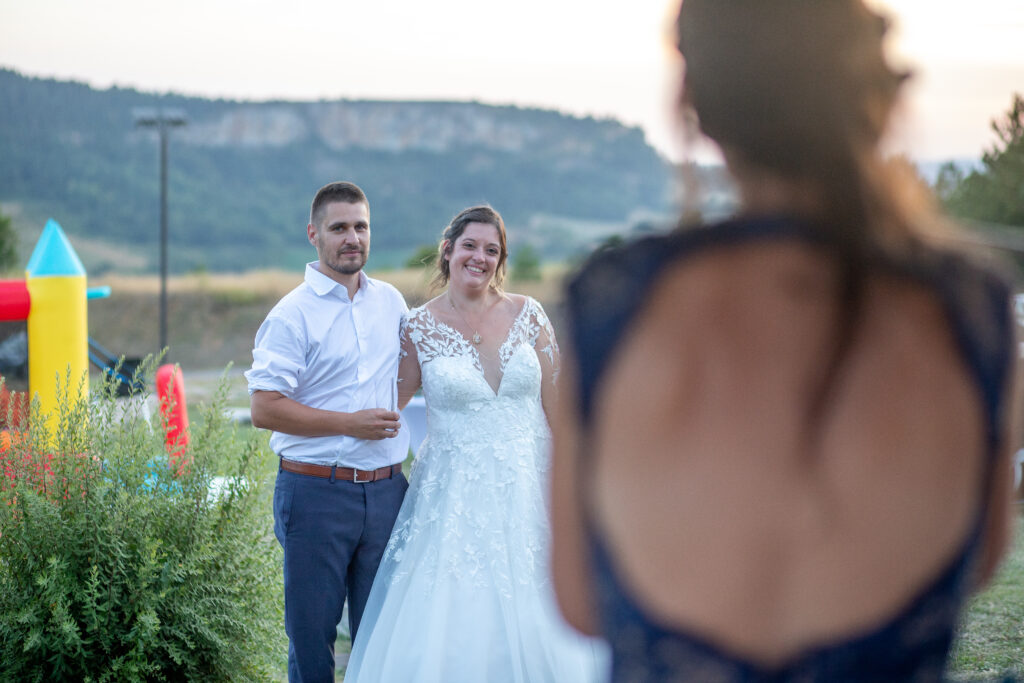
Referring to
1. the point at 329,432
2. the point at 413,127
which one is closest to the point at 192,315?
the point at 329,432

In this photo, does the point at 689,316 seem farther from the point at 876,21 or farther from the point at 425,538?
the point at 425,538

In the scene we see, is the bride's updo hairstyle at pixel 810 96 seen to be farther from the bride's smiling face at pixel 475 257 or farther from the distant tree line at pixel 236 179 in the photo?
the distant tree line at pixel 236 179

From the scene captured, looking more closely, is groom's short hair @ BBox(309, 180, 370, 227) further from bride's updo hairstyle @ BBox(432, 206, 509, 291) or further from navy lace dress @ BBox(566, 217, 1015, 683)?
navy lace dress @ BBox(566, 217, 1015, 683)

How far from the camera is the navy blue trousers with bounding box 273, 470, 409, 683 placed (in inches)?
135

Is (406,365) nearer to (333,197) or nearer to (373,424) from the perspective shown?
(373,424)

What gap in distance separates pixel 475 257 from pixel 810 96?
9.05 ft

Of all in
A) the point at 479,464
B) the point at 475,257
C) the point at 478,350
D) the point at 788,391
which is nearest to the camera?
the point at 788,391

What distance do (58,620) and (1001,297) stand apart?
3.28m

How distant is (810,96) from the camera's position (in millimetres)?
979

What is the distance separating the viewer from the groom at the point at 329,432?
343 centimetres

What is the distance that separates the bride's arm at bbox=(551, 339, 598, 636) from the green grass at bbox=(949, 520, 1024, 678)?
3498 mm

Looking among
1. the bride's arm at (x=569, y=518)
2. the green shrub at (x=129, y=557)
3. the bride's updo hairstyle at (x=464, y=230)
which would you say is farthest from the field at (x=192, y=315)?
the bride's arm at (x=569, y=518)

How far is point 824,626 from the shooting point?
1002 millimetres

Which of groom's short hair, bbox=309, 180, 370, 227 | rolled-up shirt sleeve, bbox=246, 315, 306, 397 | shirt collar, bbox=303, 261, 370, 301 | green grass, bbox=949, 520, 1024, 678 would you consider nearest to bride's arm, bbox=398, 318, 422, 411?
A: shirt collar, bbox=303, 261, 370, 301
